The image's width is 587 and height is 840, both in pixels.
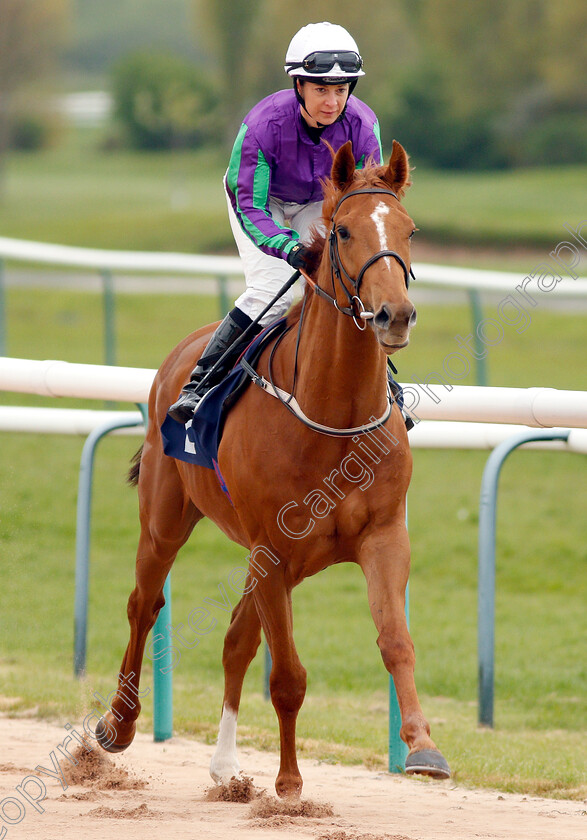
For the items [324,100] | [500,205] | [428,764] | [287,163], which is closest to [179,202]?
[500,205]

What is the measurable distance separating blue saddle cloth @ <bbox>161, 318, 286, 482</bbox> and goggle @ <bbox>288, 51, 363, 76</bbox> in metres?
0.85

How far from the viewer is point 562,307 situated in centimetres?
1922

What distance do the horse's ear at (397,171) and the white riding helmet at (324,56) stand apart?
51cm

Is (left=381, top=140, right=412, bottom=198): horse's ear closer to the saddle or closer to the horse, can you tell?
the horse

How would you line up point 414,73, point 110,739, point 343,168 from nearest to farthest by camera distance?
point 343,168 < point 110,739 < point 414,73

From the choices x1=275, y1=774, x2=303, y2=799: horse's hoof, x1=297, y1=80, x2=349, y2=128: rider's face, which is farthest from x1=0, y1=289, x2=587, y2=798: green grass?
x1=297, y1=80, x2=349, y2=128: rider's face

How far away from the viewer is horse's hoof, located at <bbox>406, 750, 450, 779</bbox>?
338 centimetres

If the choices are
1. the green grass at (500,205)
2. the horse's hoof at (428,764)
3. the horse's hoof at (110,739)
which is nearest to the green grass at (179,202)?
the green grass at (500,205)

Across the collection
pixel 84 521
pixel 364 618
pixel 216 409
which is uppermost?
pixel 216 409

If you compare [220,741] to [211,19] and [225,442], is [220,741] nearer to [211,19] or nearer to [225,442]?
[225,442]

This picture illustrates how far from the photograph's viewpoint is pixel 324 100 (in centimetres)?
417

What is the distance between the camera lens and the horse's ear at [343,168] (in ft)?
12.1

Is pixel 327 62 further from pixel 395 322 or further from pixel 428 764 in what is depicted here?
pixel 428 764

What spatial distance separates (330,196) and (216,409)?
910mm
